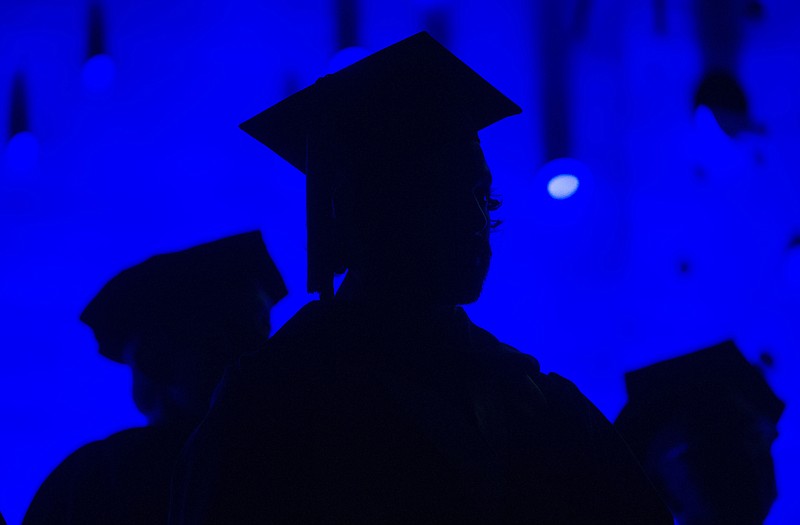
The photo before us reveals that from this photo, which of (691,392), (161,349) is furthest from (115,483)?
(691,392)

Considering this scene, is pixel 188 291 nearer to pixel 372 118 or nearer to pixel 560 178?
pixel 372 118

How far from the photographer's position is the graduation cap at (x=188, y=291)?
1.34 m

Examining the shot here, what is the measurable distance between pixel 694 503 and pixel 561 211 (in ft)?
3.20

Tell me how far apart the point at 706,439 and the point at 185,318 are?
816 mm

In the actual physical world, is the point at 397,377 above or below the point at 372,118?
below

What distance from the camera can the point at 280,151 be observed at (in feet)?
3.61

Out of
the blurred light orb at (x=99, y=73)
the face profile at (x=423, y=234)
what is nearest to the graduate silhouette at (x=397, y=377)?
the face profile at (x=423, y=234)

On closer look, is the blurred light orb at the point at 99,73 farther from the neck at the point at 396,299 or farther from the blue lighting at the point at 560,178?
the neck at the point at 396,299

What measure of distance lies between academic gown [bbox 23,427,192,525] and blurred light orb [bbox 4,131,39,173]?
890 mm

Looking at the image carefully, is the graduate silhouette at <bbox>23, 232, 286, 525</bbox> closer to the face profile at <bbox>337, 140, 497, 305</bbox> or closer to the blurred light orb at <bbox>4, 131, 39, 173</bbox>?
the face profile at <bbox>337, 140, 497, 305</bbox>

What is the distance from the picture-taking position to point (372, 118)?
3.24 feet

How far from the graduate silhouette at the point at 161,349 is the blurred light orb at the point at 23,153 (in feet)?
2.33

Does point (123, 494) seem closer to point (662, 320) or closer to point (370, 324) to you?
point (370, 324)

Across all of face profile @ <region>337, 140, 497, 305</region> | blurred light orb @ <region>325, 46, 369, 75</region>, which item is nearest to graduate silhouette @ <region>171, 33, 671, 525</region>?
face profile @ <region>337, 140, 497, 305</region>
